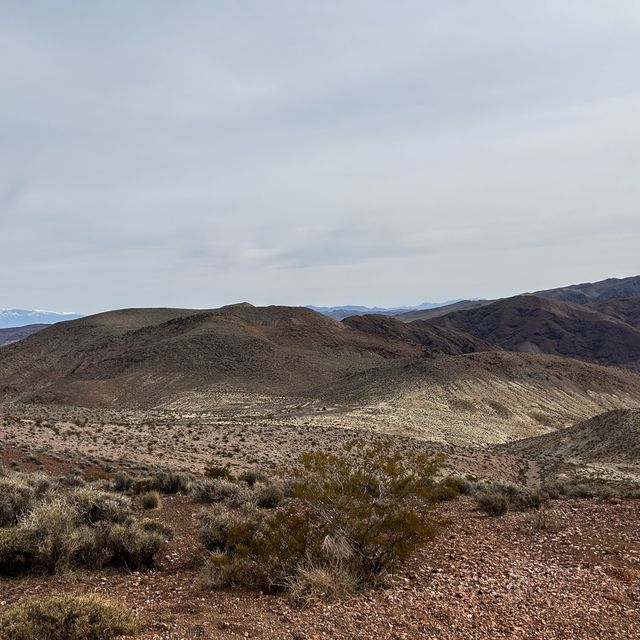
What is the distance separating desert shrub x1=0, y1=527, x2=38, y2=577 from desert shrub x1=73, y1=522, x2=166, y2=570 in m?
0.62

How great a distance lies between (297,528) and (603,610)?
14.0 ft

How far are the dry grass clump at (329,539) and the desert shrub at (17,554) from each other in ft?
8.93

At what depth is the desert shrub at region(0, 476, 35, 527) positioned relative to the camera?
31.6 ft

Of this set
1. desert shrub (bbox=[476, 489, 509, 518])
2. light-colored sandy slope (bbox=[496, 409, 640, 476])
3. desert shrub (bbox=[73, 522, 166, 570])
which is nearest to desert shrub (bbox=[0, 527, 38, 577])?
desert shrub (bbox=[73, 522, 166, 570])

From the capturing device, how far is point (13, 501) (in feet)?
33.1

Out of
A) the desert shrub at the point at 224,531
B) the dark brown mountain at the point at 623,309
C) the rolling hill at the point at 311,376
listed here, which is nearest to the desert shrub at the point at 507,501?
the desert shrub at the point at 224,531

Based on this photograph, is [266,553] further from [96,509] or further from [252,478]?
[252,478]

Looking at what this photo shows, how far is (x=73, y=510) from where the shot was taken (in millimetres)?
9047

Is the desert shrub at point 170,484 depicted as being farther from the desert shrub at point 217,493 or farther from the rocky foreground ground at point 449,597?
the rocky foreground ground at point 449,597

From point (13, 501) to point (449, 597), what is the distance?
848 cm

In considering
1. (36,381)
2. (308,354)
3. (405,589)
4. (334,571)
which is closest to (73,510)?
(334,571)

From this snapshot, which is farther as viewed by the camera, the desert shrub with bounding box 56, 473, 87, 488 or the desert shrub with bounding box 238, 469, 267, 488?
the desert shrub with bounding box 238, 469, 267, 488

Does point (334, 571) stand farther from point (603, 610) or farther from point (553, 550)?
point (553, 550)

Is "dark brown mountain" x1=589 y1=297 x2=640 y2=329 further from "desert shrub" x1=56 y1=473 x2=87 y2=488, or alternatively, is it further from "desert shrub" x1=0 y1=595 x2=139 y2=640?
"desert shrub" x1=0 y1=595 x2=139 y2=640
